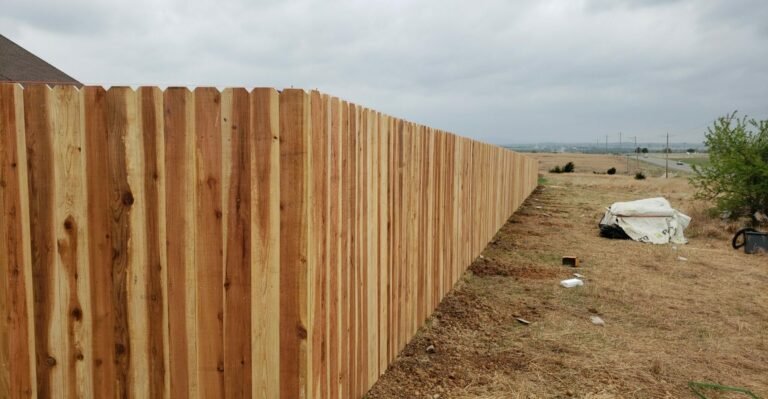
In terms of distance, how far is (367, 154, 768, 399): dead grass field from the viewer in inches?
156

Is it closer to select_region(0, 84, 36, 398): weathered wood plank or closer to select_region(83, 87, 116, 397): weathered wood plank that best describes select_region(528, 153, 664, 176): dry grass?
select_region(83, 87, 116, 397): weathered wood plank

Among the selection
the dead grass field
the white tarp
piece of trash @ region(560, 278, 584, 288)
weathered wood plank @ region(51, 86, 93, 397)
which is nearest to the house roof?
the dead grass field

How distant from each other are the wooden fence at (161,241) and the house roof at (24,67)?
34.7 ft

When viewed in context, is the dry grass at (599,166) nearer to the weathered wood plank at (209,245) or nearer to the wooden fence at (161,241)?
the wooden fence at (161,241)

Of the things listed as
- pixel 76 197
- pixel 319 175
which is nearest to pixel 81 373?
pixel 76 197

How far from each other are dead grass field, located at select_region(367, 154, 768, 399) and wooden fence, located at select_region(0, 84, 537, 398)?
4.67 feet

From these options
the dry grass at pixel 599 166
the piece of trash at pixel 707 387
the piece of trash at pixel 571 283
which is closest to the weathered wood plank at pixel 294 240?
the piece of trash at pixel 707 387

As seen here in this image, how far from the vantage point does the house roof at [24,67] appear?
38.2 feet

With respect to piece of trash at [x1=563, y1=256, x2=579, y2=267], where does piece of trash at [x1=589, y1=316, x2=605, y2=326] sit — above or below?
below

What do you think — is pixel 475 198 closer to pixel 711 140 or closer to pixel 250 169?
pixel 250 169

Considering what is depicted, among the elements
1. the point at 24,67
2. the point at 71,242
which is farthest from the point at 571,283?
the point at 24,67

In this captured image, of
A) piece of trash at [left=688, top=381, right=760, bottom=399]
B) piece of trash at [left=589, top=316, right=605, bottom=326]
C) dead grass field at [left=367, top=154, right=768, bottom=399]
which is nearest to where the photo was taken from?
piece of trash at [left=688, top=381, right=760, bottom=399]

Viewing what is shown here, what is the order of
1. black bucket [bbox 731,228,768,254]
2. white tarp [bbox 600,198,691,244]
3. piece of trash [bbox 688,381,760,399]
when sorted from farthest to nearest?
white tarp [bbox 600,198,691,244] < black bucket [bbox 731,228,768,254] < piece of trash [bbox 688,381,760,399]

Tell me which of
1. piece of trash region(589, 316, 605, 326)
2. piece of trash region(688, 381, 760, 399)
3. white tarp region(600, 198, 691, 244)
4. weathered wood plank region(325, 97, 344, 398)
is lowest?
piece of trash region(688, 381, 760, 399)
